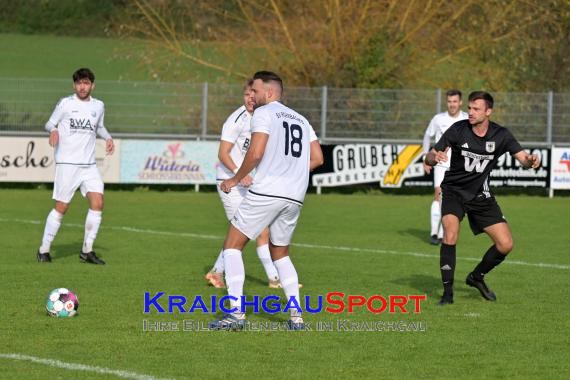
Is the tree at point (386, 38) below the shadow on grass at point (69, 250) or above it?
above

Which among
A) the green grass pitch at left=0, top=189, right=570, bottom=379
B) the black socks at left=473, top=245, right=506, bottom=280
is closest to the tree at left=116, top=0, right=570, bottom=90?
the green grass pitch at left=0, top=189, right=570, bottom=379

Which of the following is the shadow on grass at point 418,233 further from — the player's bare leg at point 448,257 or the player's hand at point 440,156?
the player's hand at point 440,156

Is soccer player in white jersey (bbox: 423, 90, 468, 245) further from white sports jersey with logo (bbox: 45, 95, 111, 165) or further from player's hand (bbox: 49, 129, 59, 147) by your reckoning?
player's hand (bbox: 49, 129, 59, 147)

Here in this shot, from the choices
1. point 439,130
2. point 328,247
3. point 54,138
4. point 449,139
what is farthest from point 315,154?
point 439,130

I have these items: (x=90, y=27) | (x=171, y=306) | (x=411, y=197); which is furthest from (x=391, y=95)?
(x=90, y=27)

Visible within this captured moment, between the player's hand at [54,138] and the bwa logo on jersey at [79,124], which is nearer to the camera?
the player's hand at [54,138]

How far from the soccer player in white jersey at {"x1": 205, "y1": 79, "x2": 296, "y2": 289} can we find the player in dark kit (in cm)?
178

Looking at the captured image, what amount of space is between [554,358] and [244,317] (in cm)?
231

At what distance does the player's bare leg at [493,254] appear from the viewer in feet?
34.5

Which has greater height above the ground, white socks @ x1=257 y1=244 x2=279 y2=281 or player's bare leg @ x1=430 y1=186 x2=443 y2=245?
player's bare leg @ x1=430 y1=186 x2=443 y2=245

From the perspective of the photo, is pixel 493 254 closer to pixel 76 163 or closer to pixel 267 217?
pixel 267 217

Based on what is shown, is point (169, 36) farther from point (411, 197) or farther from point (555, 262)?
point (555, 262)

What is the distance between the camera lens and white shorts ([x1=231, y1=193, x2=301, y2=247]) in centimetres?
866

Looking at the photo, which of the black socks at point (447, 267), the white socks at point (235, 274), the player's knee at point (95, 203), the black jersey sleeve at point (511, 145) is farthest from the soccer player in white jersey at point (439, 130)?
the white socks at point (235, 274)
